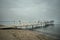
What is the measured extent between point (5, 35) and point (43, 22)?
1.30 meters

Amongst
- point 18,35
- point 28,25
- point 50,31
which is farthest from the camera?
point 50,31

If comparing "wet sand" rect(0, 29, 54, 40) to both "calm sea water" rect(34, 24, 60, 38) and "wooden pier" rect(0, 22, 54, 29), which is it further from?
"calm sea water" rect(34, 24, 60, 38)

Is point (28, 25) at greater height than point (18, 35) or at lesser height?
greater

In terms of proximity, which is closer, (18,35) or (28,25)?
(18,35)

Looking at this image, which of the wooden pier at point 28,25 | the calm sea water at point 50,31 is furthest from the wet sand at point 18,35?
the calm sea water at point 50,31

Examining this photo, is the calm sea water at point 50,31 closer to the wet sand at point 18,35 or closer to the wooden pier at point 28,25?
the wooden pier at point 28,25

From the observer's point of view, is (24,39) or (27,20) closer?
(24,39)

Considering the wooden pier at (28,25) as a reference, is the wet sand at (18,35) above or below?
below

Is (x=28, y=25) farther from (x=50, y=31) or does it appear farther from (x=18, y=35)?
(x=50, y=31)

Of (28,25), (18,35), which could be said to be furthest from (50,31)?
(18,35)

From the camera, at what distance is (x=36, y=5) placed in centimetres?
287

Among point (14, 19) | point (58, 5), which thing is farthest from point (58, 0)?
point (14, 19)

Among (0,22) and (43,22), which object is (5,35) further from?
(43,22)

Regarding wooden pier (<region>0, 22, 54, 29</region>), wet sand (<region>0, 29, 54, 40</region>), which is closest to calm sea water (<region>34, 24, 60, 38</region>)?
wooden pier (<region>0, 22, 54, 29</region>)
